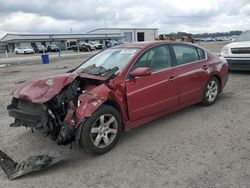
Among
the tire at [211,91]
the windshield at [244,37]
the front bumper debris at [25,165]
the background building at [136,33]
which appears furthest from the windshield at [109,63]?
the background building at [136,33]

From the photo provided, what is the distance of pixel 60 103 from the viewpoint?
4051mm

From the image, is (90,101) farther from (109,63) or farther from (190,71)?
(190,71)

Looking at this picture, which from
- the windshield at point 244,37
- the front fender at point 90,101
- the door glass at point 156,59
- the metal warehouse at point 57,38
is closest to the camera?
the front fender at point 90,101

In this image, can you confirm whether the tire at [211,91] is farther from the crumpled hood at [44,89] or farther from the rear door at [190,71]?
the crumpled hood at [44,89]

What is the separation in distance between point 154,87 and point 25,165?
2.39 m

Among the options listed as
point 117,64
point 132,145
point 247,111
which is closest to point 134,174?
point 132,145

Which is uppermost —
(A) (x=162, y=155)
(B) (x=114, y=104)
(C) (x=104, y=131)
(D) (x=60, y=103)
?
(D) (x=60, y=103)

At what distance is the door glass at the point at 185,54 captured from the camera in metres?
5.37

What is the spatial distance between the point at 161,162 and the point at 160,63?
1961 mm

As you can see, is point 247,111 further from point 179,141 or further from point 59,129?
point 59,129

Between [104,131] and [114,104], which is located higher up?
[114,104]

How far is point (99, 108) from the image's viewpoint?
3996mm

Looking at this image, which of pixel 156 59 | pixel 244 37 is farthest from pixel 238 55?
pixel 156 59

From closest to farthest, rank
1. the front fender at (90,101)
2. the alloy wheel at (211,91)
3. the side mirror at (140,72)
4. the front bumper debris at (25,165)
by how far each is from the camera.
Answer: the front bumper debris at (25,165)
the front fender at (90,101)
the side mirror at (140,72)
the alloy wheel at (211,91)
